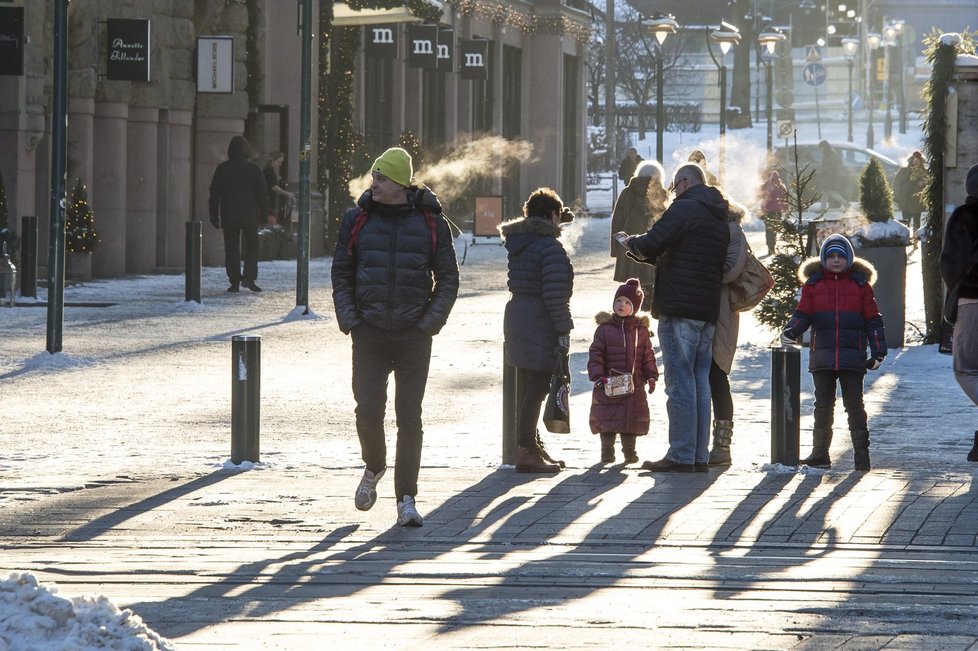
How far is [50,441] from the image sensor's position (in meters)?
11.5

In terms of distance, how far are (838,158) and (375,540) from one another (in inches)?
2013

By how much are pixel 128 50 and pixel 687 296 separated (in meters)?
16.5

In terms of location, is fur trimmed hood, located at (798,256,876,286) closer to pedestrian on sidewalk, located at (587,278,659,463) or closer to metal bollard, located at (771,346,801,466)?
metal bollard, located at (771,346,801,466)

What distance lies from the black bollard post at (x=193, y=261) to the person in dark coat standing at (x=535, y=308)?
439 inches

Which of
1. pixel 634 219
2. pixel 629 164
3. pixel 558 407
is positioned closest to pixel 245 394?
pixel 558 407

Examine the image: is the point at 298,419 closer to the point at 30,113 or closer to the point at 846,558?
the point at 846,558

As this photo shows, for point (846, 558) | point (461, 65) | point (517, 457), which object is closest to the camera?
point (846, 558)

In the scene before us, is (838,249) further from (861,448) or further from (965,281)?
(861,448)

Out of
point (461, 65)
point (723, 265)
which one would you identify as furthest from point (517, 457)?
point (461, 65)

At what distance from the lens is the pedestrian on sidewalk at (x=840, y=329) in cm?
1071

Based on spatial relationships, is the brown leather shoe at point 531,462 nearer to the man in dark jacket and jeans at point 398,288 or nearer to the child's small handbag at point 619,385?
the child's small handbag at point 619,385

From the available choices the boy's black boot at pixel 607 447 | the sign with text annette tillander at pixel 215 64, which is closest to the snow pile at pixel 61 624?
the boy's black boot at pixel 607 447

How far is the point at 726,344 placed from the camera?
36.2 feet

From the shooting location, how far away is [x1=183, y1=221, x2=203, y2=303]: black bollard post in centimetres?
2155
